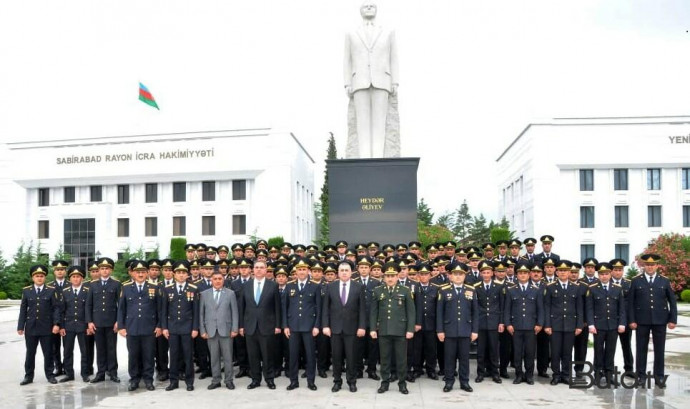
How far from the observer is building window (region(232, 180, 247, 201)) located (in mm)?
45219

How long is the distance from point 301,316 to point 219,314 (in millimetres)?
1165

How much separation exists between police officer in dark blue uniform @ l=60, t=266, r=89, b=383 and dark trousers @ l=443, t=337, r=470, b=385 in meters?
5.45

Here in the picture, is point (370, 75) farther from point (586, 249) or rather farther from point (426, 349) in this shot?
point (586, 249)

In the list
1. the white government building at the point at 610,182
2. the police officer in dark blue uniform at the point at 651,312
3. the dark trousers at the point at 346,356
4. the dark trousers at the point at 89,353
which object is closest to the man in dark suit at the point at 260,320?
the dark trousers at the point at 346,356

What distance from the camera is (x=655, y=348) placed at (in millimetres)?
9766

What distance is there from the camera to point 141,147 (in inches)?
1797

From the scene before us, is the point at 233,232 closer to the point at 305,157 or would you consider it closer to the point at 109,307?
the point at 305,157

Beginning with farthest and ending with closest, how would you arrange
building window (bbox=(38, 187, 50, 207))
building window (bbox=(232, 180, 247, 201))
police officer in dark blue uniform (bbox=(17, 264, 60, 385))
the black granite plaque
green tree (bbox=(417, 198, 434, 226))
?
green tree (bbox=(417, 198, 434, 226)) → building window (bbox=(38, 187, 50, 207)) → building window (bbox=(232, 180, 247, 201)) → the black granite plaque → police officer in dark blue uniform (bbox=(17, 264, 60, 385))

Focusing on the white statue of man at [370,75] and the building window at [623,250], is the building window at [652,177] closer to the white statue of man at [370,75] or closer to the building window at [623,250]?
the building window at [623,250]

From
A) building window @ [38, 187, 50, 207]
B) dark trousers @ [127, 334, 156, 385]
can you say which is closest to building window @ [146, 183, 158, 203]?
building window @ [38, 187, 50, 207]

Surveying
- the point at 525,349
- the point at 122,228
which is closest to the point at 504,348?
the point at 525,349

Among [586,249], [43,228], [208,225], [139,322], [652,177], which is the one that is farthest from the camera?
[43,228]

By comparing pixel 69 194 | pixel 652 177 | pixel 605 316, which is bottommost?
pixel 605 316

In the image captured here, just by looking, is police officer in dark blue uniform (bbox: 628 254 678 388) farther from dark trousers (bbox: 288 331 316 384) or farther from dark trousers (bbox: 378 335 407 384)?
dark trousers (bbox: 288 331 316 384)
